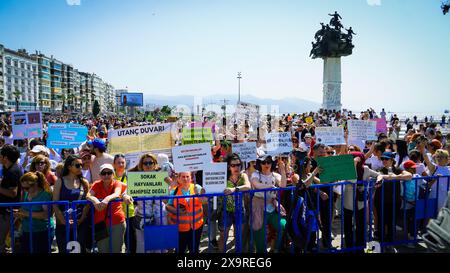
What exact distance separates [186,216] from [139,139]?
1757 millimetres

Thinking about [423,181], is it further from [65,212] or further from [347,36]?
[347,36]

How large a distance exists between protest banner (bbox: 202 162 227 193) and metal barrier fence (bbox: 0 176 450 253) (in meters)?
0.11

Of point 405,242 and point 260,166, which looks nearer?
point 260,166

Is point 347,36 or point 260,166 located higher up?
point 347,36

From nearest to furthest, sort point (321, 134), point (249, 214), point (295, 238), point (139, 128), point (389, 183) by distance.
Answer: point (295, 238) → point (249, 214) → point (389, 183) → point (139, 128) → point (321, 134)

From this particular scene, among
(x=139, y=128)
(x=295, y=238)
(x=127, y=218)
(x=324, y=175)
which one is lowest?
(x=295, y=238)

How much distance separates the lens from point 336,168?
14.7ft

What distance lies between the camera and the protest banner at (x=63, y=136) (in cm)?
754

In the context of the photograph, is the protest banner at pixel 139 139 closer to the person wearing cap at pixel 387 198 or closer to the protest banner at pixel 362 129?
the person wearing cap at pixel 387 198

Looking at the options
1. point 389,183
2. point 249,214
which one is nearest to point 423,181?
point 389,183

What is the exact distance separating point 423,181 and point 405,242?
99cm

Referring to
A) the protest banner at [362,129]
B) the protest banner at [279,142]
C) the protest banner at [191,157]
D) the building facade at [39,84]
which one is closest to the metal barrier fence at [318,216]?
the protest banner at [191,157]
